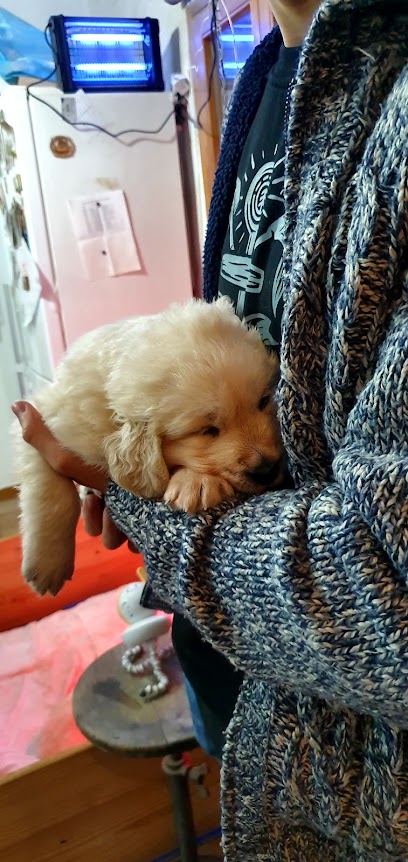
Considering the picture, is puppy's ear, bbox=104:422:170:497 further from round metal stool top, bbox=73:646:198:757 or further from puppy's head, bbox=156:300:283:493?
round metal stool top, bbox=73:646:198:757

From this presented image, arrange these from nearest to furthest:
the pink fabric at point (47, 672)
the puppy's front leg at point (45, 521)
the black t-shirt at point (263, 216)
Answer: the black t-shirt at point (263, 216) < the puppy's front leg at point (45, 521) < the pink fabric at point (47, 672)

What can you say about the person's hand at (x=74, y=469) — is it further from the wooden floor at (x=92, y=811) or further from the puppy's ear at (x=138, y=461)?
the wooden floor at (x=92, y=811)

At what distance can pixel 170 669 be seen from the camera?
2.04 meters

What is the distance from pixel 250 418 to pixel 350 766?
1.96 ft

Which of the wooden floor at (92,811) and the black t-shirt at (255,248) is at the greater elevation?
the black t-shirt at (255,248)

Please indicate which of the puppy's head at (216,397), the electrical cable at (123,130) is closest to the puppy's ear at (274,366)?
the puppy's head at (216,397)

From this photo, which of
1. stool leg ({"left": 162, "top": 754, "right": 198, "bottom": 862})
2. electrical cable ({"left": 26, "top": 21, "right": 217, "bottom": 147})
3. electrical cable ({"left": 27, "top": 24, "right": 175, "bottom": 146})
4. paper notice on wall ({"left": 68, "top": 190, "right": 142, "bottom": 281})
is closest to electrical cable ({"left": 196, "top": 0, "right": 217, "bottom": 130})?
electrical cable ({"left": 26, "top": 21, "right": 217, "bottom": 147})

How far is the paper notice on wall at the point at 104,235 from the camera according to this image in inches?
135

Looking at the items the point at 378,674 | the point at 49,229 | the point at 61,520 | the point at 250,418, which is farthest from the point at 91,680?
the point at 49,229

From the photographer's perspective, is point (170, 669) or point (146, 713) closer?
point (146, 713)

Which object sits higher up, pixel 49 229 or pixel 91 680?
pixel 49 229

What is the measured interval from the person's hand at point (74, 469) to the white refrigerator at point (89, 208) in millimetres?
2236

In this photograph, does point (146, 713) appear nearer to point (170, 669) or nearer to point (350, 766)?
point (170, 669)

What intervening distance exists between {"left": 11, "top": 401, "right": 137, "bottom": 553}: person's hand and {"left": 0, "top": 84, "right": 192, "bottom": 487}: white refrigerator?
2.24 meters
